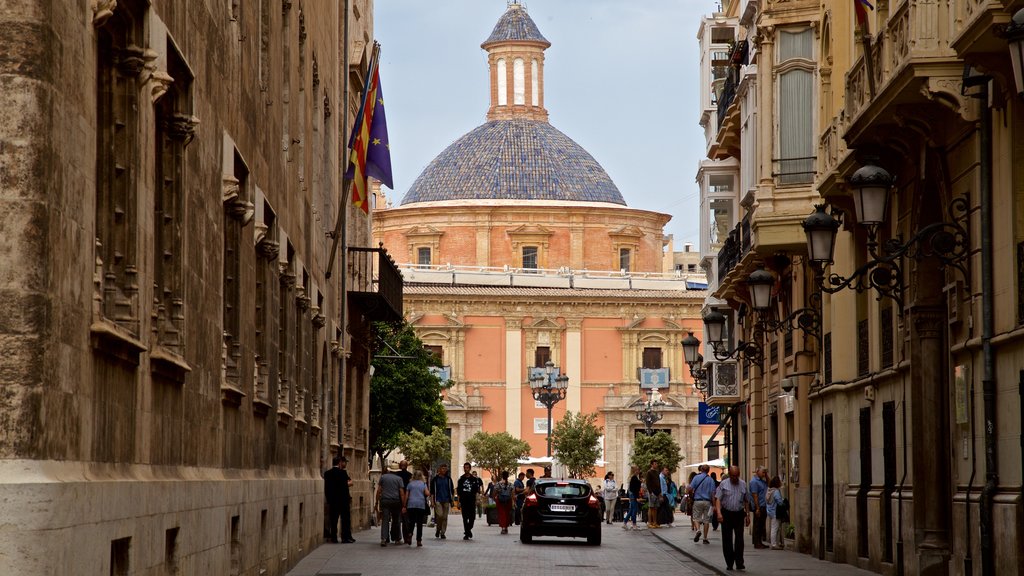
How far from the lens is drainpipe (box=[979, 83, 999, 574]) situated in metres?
15.7

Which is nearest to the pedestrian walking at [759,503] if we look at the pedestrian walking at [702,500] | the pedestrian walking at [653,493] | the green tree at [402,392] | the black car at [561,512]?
the pedestrian walking at [702,500]

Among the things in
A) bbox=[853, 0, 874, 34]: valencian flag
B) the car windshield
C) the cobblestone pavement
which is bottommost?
the cobblestone pavement

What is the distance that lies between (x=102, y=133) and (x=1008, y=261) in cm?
873

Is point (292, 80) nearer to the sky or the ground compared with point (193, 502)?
nearer to the sky

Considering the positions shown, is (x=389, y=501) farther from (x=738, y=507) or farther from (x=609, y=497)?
(x=609, y=497)

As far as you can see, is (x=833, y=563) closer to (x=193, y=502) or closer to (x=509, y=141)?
(x=193, y=502)

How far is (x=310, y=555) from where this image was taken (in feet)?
83.5

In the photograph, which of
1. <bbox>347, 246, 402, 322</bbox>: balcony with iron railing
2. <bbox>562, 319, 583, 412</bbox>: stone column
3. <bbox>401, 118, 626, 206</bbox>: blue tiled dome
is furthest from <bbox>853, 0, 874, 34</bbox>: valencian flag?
<bbox>401, 118, 626, 206</bbox>: blue tiled dome

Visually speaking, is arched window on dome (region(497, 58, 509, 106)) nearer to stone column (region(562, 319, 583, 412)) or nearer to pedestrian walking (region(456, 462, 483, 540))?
stone column (region(562, 319, 583, 412))

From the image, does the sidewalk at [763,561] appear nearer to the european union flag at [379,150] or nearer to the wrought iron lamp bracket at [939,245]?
the wrought iron lamp bracket at [939,245]

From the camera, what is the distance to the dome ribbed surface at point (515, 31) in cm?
11481

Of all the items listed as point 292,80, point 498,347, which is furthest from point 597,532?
point 498,347

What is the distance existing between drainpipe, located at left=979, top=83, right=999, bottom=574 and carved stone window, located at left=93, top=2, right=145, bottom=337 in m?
8.29

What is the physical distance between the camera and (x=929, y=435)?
19375 mm
